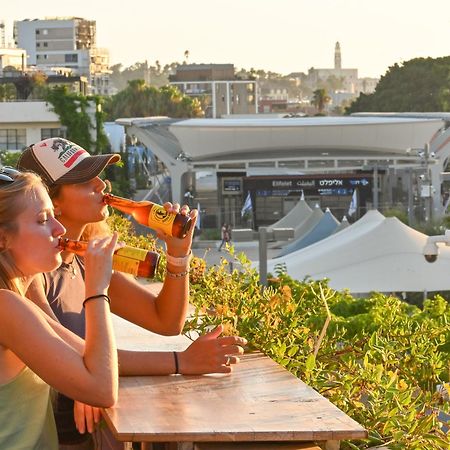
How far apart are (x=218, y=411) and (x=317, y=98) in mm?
137811

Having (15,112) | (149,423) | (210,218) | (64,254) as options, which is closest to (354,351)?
(64,254)

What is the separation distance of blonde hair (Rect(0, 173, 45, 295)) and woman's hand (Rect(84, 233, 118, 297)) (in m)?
0.18

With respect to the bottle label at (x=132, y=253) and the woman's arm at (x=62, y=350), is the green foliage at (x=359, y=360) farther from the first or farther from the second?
the woman's arm at (x=62, y=350)

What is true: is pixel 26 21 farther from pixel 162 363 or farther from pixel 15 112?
pixel 162 363

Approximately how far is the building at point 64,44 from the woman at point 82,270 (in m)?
161

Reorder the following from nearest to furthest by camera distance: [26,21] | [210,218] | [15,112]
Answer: [210,218]
[15,112]
[26,21]

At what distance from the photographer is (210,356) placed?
157 inches

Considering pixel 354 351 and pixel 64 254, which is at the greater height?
pixel 64 254

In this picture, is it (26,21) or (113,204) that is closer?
(113,204)

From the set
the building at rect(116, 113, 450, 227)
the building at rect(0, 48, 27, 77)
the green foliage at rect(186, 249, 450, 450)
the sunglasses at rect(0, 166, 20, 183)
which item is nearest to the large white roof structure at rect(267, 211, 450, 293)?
the green foliage at rect(186, 249, 450, 450)

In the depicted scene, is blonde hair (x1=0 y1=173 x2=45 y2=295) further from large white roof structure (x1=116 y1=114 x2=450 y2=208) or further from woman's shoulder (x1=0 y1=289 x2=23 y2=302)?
large white roof structure (x1=116 y1=114 x2=450 y2=208)

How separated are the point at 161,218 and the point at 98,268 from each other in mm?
852

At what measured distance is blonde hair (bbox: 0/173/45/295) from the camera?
3396 mm

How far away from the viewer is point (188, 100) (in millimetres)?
113438
